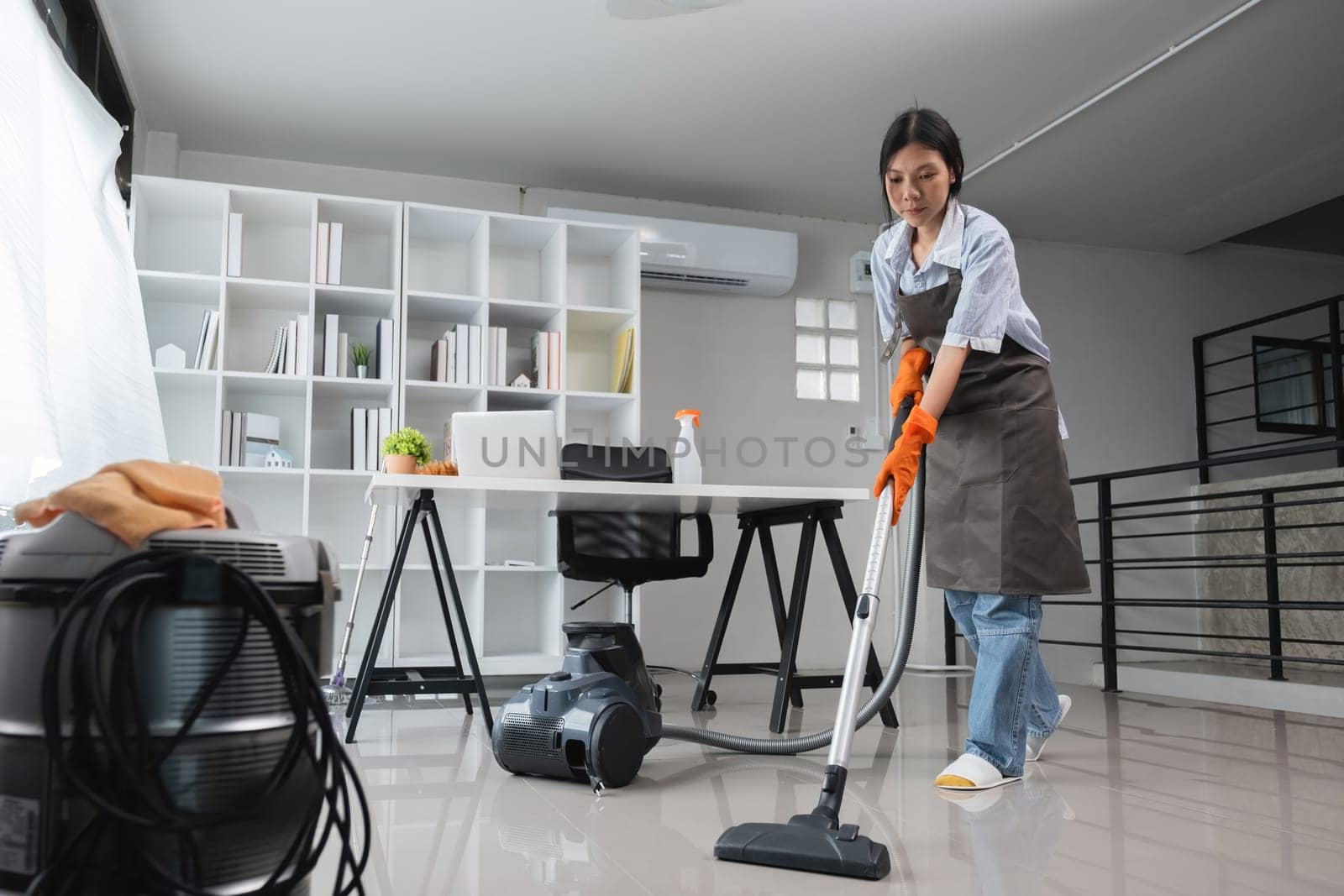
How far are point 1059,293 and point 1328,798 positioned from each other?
14.7ft

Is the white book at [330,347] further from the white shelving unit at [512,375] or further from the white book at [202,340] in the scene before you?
the white book at [202,340]

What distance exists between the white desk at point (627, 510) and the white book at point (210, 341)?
4.95 ft

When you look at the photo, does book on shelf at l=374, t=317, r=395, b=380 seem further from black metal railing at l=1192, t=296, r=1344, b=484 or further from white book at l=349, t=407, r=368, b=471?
black metal railing at l=1192, t=296, r=1344, b=484

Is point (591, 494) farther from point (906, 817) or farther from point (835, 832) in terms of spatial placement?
point (835, 832)

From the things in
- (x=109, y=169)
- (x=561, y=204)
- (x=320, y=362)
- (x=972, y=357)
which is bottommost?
(x=972, y=357)

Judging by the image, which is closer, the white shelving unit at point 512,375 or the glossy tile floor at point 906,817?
the glossy tile floor at point 906,817

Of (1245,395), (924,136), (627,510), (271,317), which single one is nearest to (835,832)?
(924,136)

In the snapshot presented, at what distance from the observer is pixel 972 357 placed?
226 centimetres

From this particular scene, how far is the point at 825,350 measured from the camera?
576cm

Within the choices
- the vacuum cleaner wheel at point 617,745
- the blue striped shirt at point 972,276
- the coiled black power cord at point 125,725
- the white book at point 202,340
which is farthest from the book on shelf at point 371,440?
the coiled black power cord at point 125,725

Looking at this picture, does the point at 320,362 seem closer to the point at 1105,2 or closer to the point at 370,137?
the point at 370,137

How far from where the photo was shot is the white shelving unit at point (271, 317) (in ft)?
14.1

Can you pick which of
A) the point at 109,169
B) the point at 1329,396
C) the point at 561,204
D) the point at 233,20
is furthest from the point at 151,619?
the point at 1329,396

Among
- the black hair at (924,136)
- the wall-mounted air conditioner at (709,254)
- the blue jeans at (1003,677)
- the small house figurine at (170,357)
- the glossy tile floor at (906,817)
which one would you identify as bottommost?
the glossy tile floor at (906,817)
